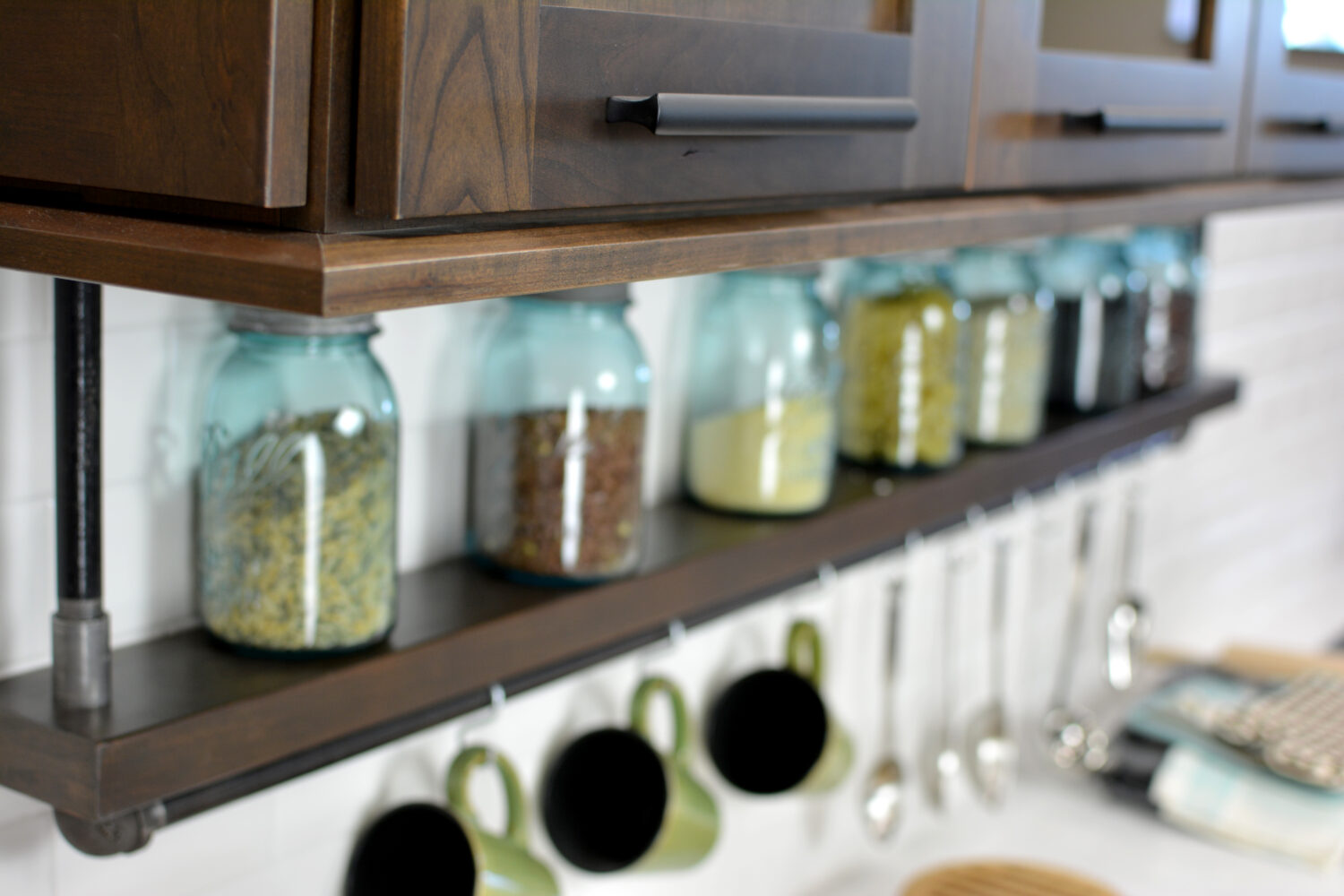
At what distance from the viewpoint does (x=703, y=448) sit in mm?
1154

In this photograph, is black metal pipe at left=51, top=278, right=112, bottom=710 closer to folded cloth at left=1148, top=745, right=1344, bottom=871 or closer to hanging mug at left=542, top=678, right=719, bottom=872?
hanging mug at left=542, top=678, right=719, bottom=872

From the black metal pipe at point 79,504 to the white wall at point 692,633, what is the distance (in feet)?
0.26

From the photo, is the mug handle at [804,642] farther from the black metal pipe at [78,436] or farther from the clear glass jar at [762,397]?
the black metal pipe at [78,436]

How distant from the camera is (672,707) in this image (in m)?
1.21

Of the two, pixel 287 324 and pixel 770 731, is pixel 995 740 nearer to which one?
pixel 770 731

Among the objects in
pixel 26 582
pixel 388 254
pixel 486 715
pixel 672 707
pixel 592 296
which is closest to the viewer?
pixel 388 254

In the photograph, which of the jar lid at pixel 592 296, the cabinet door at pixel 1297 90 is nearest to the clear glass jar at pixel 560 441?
the jar lid at pixel 592 296

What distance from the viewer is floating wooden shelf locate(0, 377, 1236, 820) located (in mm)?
674

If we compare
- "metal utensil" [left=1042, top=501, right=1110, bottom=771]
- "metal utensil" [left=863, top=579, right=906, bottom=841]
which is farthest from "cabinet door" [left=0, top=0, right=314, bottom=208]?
"metal utensil" [left=1042, top=501, right=1110, bottom=771]

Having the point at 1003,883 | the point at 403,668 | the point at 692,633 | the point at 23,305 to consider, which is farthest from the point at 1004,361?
the point at 23,305

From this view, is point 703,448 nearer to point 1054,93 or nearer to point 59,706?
point 1054,93

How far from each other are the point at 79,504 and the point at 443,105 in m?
0.29

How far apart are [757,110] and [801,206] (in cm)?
14

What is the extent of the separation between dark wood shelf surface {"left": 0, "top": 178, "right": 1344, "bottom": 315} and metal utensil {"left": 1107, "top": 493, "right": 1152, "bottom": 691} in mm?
1291
